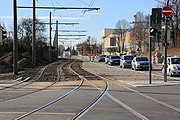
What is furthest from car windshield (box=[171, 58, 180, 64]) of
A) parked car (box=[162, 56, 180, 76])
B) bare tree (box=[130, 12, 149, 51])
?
bare tree (box=[130, 12, 149, 51])

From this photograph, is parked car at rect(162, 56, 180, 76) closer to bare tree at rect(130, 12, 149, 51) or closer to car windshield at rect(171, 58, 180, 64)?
car windshield at rect(171, 58, 180, 64)

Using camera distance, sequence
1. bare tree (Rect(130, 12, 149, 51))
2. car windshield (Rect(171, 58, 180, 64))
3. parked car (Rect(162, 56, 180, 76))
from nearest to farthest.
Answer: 1. parked car (Rect(162, 56, 180, 76))
2. car windshield (Rect(171, 58, 180, 64))
3. bare tree (Rect(130, 12, 149, 51))

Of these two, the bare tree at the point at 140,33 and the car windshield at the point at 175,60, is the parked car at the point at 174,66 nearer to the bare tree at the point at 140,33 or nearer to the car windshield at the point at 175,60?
the car windshield at the point at 175,60

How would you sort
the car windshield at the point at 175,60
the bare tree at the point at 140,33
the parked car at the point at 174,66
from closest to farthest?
1. the parked car at the point at 174,66
2. the car windshield at the point at 175,60
3. the bare tree at the point at 140,33

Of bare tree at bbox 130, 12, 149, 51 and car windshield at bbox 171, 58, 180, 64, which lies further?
bare tree at bbox 130, 12, 149, 51

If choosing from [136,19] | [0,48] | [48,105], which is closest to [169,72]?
[48,105]

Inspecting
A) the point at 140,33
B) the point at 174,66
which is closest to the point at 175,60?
the point at 174,66

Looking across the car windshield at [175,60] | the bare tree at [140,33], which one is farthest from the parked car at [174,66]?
the bare tree at [140,33]

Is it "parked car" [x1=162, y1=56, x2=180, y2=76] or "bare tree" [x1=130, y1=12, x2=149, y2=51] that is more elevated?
"bare tree" [x1=130, y1=12, x2=149, y2=51]

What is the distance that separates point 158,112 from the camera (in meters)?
13.2

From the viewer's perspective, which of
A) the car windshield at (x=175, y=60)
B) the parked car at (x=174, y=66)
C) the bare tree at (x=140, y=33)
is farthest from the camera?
the bare tree at (x=140, y=33)

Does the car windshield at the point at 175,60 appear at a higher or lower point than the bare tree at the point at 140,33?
lower

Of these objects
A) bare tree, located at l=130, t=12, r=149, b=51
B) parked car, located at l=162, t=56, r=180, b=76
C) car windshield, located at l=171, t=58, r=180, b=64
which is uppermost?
bare tree, located at l=130, t=12, r=149, b=51

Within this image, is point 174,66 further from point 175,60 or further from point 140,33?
point 140,33
